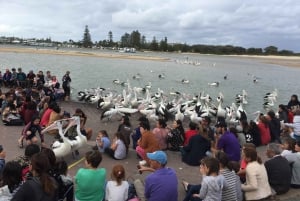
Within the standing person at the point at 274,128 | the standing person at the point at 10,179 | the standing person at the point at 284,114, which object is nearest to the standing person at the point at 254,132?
the standing person at the point at 274,128

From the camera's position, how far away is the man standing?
8.02 meters

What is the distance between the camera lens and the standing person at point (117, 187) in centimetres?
652

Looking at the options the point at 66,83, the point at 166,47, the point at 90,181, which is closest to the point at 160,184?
the point at 90,181

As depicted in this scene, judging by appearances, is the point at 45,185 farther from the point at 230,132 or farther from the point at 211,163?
the point at 230,132

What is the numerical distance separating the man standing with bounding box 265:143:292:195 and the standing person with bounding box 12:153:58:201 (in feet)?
16.3

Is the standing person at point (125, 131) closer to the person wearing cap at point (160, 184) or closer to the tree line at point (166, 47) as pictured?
the person wearing cap at point (160, 184)

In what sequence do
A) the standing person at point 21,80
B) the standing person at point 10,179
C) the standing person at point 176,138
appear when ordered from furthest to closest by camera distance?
the standing person at point 21,80, the standing person at point 176,138, the standing person at point 10,179

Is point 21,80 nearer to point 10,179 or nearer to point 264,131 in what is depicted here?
point 264,131

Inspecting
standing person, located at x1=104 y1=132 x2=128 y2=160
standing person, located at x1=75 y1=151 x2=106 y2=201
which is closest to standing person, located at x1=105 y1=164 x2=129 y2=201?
standing person, located at x1=75 y1=151 x2=106 y2=201

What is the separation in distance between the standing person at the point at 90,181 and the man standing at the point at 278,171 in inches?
144

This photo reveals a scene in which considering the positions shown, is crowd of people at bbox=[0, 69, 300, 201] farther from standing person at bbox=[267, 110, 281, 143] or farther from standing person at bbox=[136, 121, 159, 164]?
standing person at bbox=[267, 110, 281, 143]

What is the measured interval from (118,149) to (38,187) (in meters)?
5.85

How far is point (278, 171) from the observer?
8.02 metres

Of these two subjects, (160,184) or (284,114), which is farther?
(284,114)
